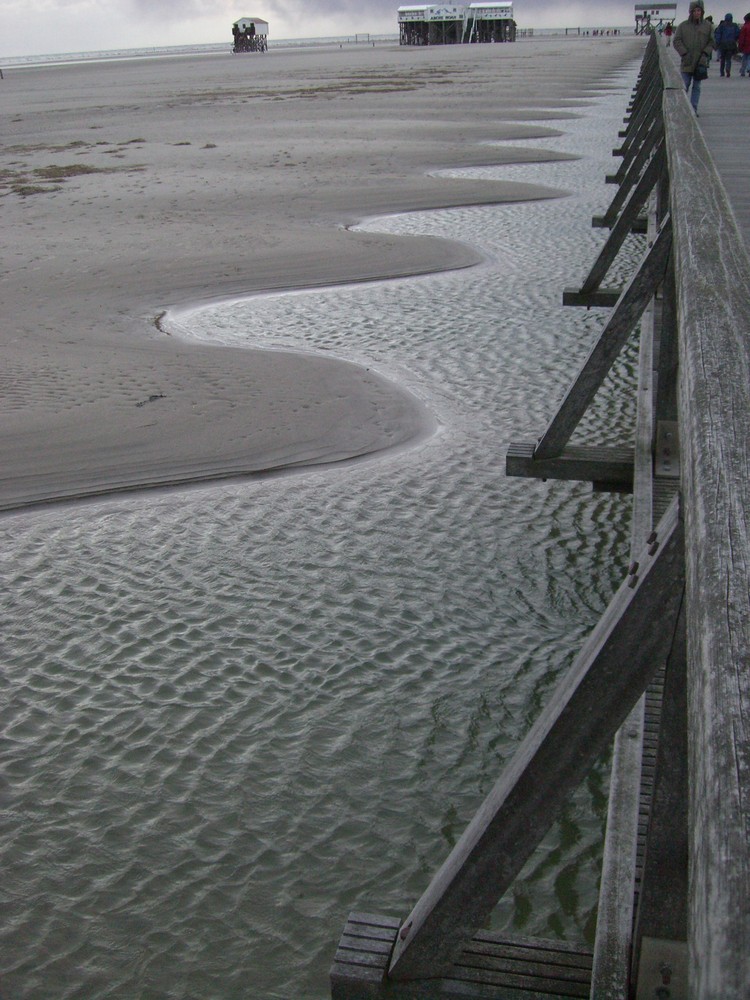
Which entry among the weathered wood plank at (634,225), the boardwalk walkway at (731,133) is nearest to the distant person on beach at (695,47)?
the boardwalk walkway at (731,133)

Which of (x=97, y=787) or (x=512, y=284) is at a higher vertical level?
(x=512, y=284)

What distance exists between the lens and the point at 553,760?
1666 millimetres

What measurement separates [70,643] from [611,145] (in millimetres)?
16281

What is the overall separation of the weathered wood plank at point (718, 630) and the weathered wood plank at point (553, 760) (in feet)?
0.66

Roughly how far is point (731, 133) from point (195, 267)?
17.5 feet

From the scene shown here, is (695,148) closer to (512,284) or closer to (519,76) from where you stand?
(512,284)

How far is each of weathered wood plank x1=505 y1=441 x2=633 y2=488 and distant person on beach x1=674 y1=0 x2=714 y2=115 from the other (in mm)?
10448

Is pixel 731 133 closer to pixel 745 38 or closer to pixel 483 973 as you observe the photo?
pixel 483 973

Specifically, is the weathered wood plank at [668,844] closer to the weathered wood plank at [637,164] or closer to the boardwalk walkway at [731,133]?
the boardwalk walkway at [731,133]

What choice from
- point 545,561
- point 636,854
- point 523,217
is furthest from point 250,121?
point 636,854

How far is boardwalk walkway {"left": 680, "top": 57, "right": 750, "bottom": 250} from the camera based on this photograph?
22.6ft

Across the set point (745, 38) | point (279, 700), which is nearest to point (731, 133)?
point (279, 700)

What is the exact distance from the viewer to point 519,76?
39906 mm

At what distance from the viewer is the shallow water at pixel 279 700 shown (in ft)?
9.14
